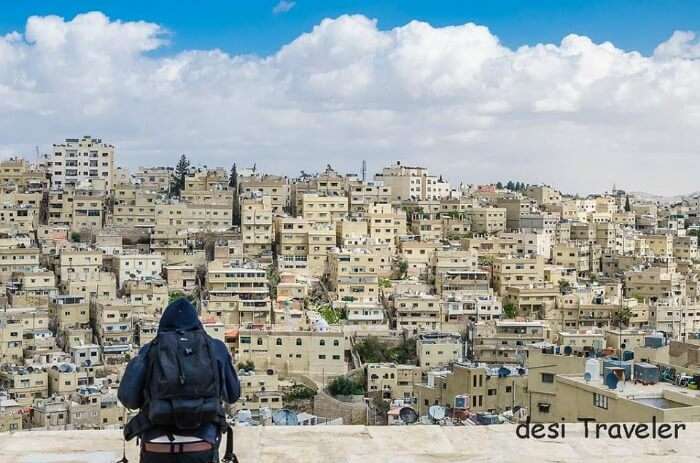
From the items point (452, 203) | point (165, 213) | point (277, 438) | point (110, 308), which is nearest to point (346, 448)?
point (277, 438)

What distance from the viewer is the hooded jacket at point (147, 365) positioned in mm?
2357

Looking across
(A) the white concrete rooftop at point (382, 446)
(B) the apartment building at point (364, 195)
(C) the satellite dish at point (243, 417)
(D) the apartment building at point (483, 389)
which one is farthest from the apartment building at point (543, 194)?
(A) the white concrete rooftop at point (382, 446)

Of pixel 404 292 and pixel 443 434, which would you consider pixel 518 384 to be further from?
pixel 443 434

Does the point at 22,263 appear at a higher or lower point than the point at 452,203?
lower

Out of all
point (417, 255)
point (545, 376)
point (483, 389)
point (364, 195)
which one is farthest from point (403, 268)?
point (545, 376)

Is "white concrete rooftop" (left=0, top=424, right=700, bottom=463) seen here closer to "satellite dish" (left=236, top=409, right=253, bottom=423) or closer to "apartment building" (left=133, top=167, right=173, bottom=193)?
"satellite dish" (left=236, top=409, right=253, bottom=423)

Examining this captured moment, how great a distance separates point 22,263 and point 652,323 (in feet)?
45.9

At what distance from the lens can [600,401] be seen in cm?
633

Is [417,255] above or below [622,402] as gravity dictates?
above

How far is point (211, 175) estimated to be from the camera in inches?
1337

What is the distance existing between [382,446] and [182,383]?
3.08 feet

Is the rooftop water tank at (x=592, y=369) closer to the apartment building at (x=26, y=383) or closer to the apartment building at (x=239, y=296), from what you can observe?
the apartment building at (x=26, y=383)

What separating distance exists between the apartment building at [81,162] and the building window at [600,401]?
1089 inches

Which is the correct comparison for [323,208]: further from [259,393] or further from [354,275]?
[259,393]
